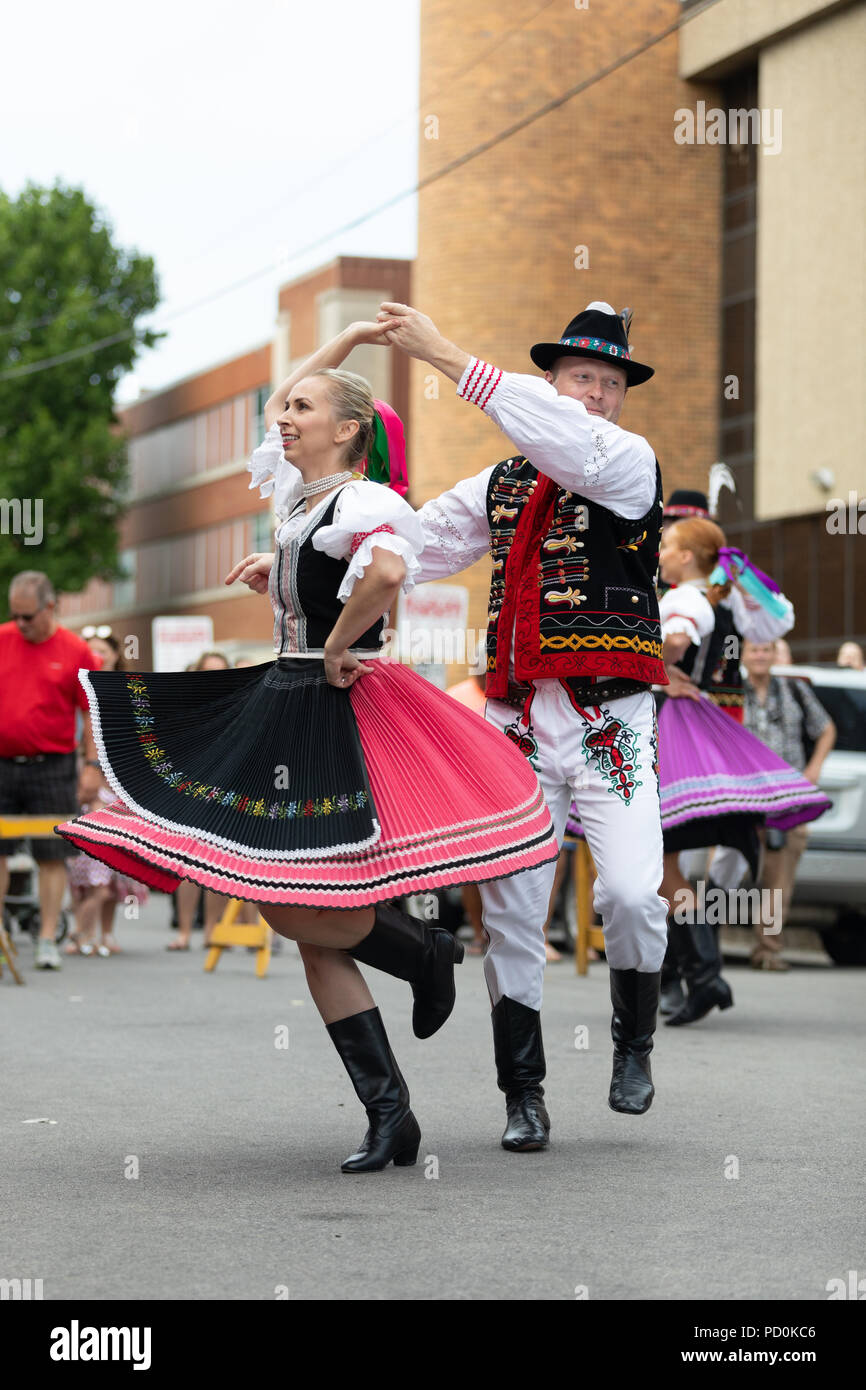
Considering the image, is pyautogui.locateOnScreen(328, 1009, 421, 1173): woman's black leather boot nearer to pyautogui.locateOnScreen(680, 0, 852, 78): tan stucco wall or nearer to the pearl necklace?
the pearl necklace

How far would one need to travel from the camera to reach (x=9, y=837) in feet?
40.8

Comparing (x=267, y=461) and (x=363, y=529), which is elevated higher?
(x=267, y=461)

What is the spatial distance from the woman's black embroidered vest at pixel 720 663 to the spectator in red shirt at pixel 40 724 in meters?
4.30

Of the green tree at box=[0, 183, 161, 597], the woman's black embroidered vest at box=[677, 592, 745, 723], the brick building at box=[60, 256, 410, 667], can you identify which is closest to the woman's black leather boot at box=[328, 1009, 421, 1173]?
the woman's black embroidered vest at box=[677, 592, 745, 723]

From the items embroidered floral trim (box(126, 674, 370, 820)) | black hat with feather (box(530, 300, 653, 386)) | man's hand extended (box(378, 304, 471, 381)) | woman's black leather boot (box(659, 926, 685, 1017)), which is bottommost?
woman's black leather boot (box(659, 926, 685, 1017))

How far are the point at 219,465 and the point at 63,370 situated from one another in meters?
10.6

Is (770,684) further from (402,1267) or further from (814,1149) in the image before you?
(402,1267)

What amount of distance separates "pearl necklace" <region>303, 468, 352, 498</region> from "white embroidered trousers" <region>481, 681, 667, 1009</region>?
0.87 m

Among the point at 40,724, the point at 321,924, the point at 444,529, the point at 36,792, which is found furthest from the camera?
the point at 36,792

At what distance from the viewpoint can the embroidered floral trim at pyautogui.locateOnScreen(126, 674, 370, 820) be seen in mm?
5422

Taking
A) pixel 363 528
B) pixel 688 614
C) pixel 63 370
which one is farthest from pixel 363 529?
pixel 63 370

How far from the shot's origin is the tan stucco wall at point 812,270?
29.2 m

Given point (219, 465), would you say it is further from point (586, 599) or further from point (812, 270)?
point (586, 599)

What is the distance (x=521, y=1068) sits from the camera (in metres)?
5.98
